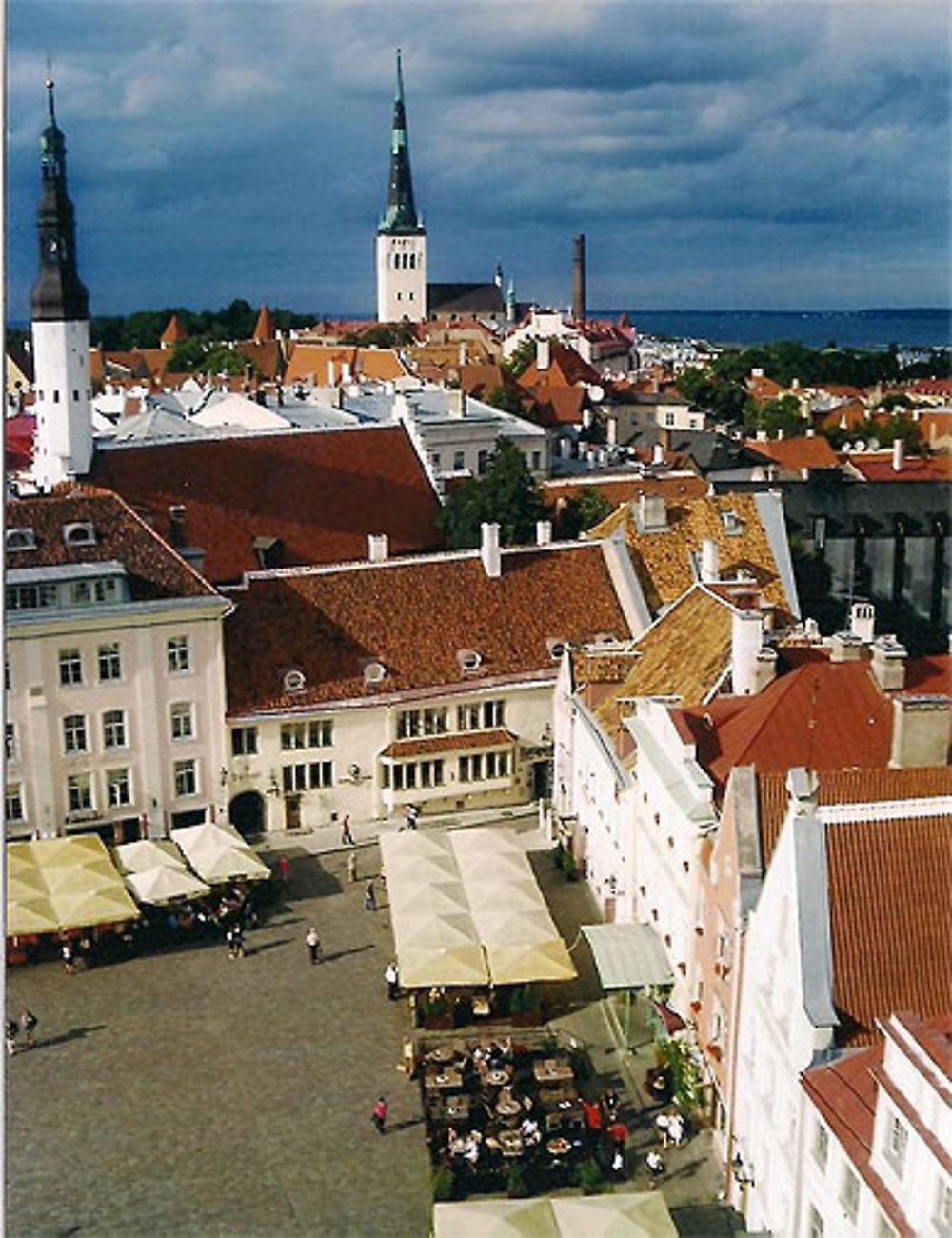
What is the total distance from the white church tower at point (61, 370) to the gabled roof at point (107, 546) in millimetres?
6163

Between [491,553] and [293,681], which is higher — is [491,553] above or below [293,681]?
above

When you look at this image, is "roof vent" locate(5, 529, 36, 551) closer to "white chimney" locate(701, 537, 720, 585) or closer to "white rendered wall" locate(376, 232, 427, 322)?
"white chimney" locate(701, 537, 720, 585)

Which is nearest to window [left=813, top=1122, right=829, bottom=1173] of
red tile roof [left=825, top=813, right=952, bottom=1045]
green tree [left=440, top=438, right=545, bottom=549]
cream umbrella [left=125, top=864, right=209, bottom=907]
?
red tile roof [left=825, top=813, right=952, bottom=1045]

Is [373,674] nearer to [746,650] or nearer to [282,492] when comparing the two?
[746,650]

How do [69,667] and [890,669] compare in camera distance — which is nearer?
[890,669]

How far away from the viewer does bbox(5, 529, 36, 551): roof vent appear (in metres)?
21.1

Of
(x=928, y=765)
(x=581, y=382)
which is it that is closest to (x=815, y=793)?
(x=928, y=765)

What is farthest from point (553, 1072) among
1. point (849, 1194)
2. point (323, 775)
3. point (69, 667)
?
point (69, 667)

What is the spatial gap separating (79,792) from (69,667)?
1.87 meters

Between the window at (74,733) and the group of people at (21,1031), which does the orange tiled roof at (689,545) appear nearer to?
the window at (74,733)

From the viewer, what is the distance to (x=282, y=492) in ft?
104

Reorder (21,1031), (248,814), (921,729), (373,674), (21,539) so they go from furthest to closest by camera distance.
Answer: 1. (373,674)
2. (248,814)
3. (21,539)
4. (21,1031)
5. (921,729)

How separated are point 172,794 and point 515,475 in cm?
1102

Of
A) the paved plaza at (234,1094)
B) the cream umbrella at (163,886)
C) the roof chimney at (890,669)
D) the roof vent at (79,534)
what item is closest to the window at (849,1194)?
the paved plaza at (234,1094)
